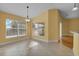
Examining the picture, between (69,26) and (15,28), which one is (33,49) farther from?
(69,26)

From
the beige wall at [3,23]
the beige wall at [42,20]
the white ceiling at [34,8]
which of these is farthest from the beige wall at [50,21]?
the beige wall at [3,23]

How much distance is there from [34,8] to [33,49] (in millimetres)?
919

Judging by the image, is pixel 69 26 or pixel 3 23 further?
pixel 69 26

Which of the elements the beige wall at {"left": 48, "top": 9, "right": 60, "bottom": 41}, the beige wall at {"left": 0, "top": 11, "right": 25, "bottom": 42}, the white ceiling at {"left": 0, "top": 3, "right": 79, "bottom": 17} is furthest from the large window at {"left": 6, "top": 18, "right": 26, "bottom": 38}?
the beige wall at {"left": 48, "top": 9, "right": 60, "bottom": 41}

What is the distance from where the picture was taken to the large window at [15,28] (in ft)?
8.24

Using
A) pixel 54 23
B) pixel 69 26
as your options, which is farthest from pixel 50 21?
pixel 69 26

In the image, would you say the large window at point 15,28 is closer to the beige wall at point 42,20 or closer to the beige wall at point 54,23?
the beige wall at point 42,20

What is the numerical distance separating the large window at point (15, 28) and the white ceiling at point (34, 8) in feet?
0.62

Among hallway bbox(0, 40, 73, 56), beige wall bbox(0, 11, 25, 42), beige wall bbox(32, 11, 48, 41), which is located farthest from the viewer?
beige wall bbox(32, 11, 48, 41)

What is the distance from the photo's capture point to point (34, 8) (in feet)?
8.55

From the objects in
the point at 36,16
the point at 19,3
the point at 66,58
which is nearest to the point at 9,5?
the point at 19,3

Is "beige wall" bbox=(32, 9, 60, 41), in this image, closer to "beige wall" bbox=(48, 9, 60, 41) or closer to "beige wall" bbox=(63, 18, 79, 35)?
"beige wall" bbox=(48, 9, 60, 41)

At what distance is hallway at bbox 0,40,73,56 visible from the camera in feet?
8.30

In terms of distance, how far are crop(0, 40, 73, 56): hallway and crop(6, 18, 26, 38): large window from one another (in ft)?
0.68
